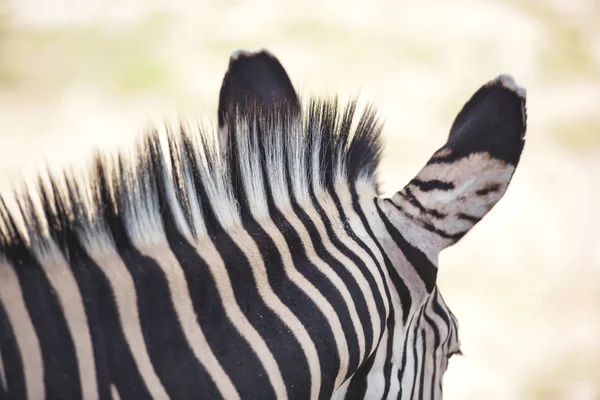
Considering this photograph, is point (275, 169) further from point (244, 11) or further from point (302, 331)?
point (244, 11)

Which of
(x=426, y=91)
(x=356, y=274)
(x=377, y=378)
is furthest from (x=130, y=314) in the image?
(x=426, y=91)

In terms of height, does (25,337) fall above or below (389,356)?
above

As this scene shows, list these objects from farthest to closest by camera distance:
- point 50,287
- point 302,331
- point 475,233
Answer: point 475,233
point 302,331
point 50,287

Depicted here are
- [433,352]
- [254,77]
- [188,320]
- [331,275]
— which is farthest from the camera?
[254,77]

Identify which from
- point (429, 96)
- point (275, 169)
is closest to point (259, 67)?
point (275, 169)

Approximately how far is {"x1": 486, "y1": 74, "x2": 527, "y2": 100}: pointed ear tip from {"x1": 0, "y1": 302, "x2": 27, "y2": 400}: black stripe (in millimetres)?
885

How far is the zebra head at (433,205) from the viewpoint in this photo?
1.08 meters

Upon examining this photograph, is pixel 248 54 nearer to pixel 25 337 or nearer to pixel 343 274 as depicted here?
pixel 343 274

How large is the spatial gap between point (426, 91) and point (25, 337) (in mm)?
4714

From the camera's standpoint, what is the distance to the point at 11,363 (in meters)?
0.83

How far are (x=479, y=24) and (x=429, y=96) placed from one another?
0.91 m

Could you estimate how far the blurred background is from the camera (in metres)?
4.27

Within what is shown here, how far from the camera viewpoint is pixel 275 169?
3.52 ft

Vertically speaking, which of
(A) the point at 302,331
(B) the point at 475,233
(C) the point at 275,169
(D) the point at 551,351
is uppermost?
(B) the point at 475,233
